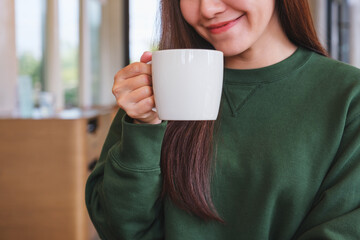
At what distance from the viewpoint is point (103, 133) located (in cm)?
256

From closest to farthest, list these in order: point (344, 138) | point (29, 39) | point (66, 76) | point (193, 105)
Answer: point (193, 105)
point (344, 138)
point (29, 39)
point (66, 76)

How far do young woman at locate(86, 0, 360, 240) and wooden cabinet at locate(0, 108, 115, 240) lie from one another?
127 cm

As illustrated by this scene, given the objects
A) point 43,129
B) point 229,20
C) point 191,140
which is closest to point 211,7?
point 229,20

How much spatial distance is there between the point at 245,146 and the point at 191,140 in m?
0.10

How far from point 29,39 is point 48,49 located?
34 cm

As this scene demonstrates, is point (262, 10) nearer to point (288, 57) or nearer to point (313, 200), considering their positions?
point (288, 57)

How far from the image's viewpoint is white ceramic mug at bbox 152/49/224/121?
1.86 feet

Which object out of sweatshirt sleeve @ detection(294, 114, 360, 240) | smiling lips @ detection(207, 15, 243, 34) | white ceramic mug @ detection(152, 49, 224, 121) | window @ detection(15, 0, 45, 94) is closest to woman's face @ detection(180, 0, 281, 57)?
smiling lips @ detection(207, 15, 243, 34)

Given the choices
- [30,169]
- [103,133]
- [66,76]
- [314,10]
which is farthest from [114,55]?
[30,169]

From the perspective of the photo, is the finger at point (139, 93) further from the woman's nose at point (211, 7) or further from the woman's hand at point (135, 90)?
the woman's nose at point (211, 7)

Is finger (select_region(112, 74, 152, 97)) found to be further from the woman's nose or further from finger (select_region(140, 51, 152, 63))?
the woman's nose

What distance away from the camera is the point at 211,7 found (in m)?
0.68

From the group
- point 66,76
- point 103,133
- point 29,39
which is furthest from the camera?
point 66,76

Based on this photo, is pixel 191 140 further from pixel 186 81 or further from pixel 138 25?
pixel 138 25
